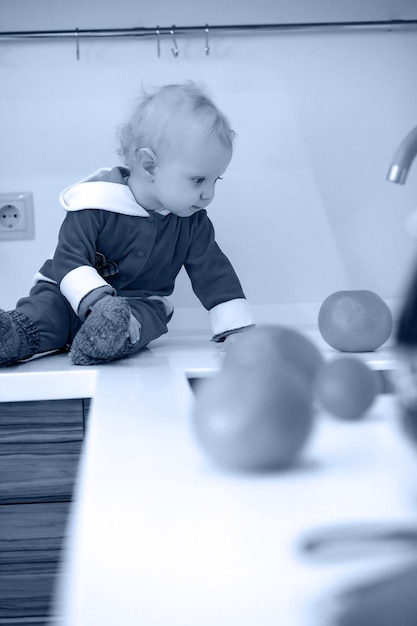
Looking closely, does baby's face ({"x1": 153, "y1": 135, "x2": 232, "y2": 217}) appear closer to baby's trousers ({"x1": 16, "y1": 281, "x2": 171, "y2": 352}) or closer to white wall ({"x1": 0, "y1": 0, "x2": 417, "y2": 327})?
baby's trousers ({"x1": 16, "y1": 281, "x2": 171, "y2": 352})

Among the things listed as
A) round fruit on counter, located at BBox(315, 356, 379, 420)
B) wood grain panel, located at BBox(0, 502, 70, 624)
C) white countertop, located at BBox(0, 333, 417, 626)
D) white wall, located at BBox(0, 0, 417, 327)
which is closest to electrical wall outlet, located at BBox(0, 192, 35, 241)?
white wall, located at BBox(0, 0, 417, 327)

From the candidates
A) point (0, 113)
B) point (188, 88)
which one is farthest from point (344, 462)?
point (0, 113)

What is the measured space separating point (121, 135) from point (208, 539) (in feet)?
3.43

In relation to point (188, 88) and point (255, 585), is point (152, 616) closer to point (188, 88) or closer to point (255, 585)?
point (255, 585)

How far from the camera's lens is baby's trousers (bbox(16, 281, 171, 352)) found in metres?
1.14

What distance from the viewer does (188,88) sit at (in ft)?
3.97

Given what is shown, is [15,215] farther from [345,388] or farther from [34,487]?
[345,388]

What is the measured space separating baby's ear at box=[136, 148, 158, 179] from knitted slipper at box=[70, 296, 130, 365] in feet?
0.91

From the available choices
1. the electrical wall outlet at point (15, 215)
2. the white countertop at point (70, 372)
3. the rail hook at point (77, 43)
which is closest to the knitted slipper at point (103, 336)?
the white countertop at point (70, 372)

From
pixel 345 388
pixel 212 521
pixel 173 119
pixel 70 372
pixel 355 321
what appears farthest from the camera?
pixel 173 119

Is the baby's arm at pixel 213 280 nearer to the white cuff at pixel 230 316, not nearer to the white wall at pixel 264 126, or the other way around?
the white cuff at pixel 230 316

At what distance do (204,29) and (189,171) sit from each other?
1.40ft

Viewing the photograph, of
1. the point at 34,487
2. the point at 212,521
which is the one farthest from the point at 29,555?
the point at 212,521

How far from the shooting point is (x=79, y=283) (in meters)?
1.11
